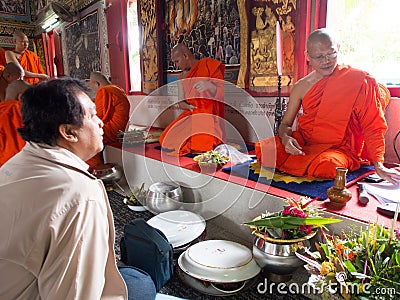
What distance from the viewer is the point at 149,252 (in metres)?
1.72

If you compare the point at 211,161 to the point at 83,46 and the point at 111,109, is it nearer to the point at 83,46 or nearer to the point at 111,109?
the point at 111,109

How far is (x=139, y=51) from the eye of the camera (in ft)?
18.2

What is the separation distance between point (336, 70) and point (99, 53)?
17.7ft

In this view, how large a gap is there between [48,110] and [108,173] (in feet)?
8.37

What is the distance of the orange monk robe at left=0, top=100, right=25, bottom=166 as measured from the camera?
116 inches

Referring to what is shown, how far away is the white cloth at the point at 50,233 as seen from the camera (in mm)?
847

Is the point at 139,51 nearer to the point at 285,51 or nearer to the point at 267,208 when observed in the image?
the point at 285,51

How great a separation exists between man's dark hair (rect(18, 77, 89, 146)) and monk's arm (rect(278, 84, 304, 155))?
5.91ft

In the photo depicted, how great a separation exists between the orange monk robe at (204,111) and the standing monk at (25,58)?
15.6 ft

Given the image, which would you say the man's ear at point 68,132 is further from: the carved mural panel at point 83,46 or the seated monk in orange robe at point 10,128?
the carved mural panel at point 83,46

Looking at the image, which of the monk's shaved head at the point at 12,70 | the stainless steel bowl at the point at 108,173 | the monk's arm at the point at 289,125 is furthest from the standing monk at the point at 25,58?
the monk's arm at the point at 289,125

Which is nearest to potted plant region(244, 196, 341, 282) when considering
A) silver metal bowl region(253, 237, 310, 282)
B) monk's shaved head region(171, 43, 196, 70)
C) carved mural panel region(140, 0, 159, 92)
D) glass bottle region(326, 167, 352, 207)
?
silver metal bowl region(253, 237, 310, 282)

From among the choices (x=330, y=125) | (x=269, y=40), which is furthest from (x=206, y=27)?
(x=330, y=125)

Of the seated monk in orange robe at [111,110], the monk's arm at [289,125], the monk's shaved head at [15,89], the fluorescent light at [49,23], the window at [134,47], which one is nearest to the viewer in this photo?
the monk's arm at [289,125]
